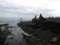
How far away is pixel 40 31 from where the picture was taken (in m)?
46.5

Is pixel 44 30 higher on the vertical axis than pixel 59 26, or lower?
lower

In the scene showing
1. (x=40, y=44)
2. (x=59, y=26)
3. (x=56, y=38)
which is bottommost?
(x=40, y=44)

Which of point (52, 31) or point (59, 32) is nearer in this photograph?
point (59, 32)

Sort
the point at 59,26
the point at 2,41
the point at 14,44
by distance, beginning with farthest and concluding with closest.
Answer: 1. the point at 14,44
2. the point at 2,41
3. the point at 59,26

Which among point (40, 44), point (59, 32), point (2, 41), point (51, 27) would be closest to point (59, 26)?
point (59, 32)

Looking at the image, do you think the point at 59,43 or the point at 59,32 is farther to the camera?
the point at 59,32

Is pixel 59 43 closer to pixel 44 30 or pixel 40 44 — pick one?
pixel 40 44

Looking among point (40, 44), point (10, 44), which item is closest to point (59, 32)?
point (40, 44)

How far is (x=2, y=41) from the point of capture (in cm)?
4475

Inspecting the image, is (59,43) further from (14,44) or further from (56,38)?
(14,44)

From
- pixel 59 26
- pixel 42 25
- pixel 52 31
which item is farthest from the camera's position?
pixel 42 25

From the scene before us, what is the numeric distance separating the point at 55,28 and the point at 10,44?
72.1 feet

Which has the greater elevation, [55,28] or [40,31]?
[55,28]

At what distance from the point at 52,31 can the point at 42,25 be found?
636 centimetres
